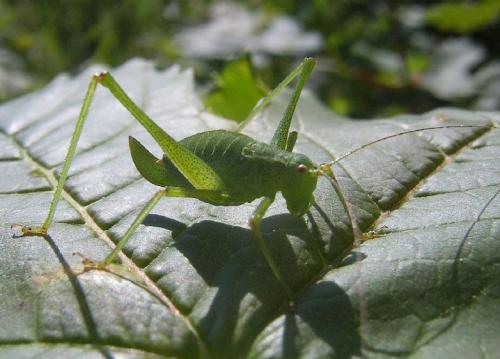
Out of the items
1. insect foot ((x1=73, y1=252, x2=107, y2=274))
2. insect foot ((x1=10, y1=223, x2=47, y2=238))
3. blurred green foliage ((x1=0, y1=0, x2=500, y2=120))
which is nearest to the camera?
insect foot ((x1=73, y1=252, x2=107, y2=274))

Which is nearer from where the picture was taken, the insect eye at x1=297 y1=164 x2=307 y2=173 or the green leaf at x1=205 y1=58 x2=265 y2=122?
the insect eye at x1=297 y1=164 x2=307 y2=173

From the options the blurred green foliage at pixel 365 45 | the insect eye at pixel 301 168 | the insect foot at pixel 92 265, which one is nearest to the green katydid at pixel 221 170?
the insect eye at pixel 301 168

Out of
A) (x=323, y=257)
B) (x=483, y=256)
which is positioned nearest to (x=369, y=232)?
(x=323, y=257)

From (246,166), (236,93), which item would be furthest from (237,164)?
(236,93)

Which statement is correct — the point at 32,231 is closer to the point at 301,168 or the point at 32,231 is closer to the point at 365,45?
the point at 301,168

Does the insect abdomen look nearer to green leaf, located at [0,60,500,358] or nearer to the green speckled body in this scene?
the green speckled body

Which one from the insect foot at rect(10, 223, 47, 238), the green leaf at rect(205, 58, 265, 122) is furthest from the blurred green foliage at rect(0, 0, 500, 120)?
the insect foot at rect(10, 223, 47, 238)
